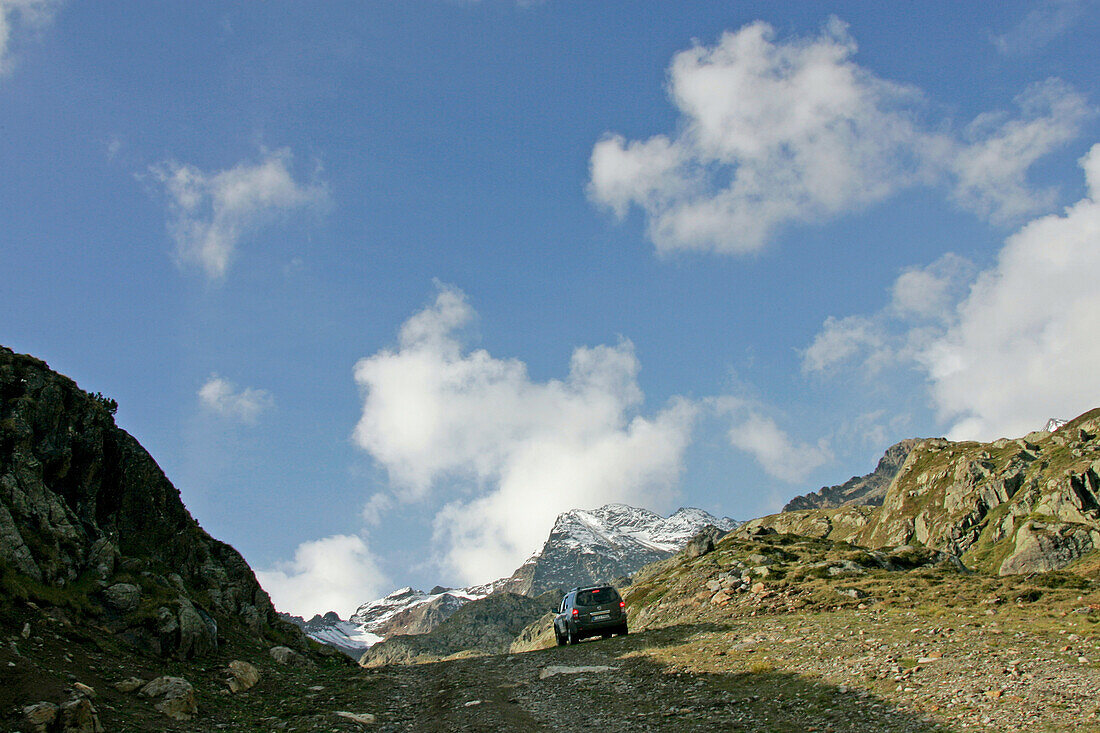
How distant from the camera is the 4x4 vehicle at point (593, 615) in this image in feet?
115

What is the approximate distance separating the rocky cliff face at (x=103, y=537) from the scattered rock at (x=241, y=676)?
5.23 feet

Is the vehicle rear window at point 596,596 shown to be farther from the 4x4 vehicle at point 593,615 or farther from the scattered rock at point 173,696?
the scattered rock at point 173,696

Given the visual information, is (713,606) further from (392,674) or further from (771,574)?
(392,674)

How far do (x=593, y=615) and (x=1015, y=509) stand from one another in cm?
18032

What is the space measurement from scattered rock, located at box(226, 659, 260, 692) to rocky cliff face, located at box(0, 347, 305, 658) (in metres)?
1.59

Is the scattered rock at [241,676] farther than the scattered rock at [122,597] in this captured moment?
No

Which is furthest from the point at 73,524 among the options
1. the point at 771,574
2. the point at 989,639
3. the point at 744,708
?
the point at 771,574

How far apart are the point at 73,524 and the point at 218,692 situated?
10632mm

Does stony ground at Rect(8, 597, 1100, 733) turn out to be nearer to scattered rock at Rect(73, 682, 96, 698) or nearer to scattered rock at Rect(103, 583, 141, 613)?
scattered rock at Rect(73, 682, 96, 698)

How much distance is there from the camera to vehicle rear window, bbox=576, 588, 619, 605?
1403 inches

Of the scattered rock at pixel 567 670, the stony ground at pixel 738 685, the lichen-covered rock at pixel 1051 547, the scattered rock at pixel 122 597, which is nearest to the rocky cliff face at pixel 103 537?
the scattered rock at pixel 122 597

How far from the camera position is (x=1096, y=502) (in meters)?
152

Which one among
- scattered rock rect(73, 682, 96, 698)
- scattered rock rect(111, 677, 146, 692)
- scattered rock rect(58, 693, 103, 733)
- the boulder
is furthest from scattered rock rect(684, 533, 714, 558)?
scattered rock rect(58, 693, 103, 733)

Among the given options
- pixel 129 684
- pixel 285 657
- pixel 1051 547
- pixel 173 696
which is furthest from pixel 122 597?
pixel 1051 547
